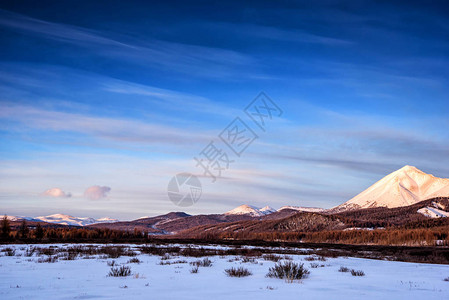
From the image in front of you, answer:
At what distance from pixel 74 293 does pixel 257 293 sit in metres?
4.48

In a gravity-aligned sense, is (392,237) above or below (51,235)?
above

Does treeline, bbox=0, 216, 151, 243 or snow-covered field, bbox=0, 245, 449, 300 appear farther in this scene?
treeline, bbox=0, 216, 151, 243

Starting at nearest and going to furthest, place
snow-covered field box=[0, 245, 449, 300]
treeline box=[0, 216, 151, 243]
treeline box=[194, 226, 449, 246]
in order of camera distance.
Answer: snow-covered field box=[0, 245, 449, 300]
treeline box=[0, 216, 151, 243]
treeline box=[194, 226, 449, 246]

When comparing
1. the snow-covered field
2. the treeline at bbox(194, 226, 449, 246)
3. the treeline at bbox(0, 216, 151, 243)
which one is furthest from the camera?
the treeline at bbox(194, 226, 449, 246)

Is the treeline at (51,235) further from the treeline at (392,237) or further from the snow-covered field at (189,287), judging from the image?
the snow-covered field at (189,287)

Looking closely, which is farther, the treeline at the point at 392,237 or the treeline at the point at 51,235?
the treeline at the point at 392,237

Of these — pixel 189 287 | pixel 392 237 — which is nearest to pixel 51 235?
pixel 392 237

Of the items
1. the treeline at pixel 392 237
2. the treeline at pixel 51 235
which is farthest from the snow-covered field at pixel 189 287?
the treeline at pixel 392 237

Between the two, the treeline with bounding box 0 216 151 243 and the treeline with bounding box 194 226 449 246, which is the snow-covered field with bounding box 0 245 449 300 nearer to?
the treeline with bounding box 0 216 151 243

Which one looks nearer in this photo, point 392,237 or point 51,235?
point 51,235

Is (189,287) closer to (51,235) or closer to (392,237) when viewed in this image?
(51,235)

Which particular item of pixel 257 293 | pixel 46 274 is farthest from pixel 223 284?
pixel 46 274

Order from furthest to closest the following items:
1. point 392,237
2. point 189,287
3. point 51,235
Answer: point 392,237 < point 51,235 < point 189,287

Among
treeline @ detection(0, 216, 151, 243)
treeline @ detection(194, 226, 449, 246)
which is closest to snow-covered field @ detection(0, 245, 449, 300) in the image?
treeline @ detection(0, 216, 151, 243)
